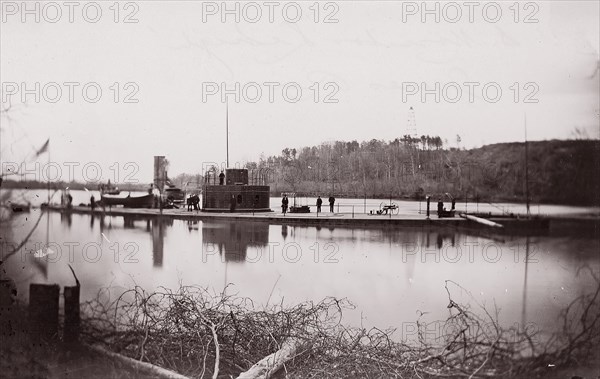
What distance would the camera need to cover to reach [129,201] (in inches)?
165

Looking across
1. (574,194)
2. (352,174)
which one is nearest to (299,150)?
(352,174)

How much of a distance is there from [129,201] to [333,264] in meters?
1.66

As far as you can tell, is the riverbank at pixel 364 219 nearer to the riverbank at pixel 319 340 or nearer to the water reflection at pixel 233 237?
the water reflection at pixel 233 237

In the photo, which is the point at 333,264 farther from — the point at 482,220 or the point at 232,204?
the point at 482,220

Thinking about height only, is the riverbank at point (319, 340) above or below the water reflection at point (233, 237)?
below

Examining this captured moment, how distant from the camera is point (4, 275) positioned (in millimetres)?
4340

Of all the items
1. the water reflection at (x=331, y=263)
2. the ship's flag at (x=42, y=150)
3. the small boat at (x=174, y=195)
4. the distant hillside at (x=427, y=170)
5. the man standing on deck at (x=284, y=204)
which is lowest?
the water reflection at (x=331, y=263)

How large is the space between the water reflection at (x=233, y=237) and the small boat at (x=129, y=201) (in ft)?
1.52

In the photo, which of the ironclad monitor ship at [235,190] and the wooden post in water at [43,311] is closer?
the wooden post in water at [43,311]

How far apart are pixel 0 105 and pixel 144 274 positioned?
71.5 inches

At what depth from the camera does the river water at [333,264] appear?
4.14 metres

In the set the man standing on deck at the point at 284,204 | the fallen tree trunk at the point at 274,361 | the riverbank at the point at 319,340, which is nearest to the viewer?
the fallen tree trunk at the point at 274,361

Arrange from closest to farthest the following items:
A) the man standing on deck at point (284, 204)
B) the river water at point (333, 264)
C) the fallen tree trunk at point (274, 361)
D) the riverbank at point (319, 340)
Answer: the fallen tree trunk at point (274, 361), the riverbank at point (319, 340), the river water at point (333, 264), the man standing on deck at point (284, 204)

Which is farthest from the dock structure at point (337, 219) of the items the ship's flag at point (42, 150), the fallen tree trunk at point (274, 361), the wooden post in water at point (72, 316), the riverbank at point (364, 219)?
the fallen tree trunk at point (274, 361)
